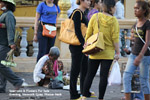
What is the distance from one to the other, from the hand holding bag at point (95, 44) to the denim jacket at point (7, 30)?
1.58 m

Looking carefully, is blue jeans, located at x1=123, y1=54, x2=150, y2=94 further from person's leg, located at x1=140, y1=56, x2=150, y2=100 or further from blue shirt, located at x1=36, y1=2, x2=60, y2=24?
blue shirt, located at x1=36, y1=2, x2=60, y2=24

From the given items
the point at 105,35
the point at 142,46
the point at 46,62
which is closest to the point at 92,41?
the point at 105,35

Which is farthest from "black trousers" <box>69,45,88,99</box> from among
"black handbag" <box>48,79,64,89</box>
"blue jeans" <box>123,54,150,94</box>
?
"black handbag" <box>48,79,64,89</box>

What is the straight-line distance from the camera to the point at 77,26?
8.16 m

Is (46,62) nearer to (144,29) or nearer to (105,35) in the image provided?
(105,35)

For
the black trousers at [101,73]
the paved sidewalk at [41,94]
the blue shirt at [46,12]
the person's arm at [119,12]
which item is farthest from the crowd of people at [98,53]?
the person's arm at [119,12]

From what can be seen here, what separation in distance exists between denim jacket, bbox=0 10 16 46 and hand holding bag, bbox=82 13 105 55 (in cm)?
158

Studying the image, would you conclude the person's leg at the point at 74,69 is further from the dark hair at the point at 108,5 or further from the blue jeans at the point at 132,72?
the blue jeans at the point at 132,72

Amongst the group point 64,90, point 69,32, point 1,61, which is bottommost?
point 64,90

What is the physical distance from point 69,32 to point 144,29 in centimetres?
142

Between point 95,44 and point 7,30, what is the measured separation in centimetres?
192

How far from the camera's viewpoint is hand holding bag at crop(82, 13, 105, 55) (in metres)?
7.71

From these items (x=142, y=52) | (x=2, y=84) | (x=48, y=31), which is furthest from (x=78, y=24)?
(x=48, y=31)

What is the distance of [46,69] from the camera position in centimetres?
1028
